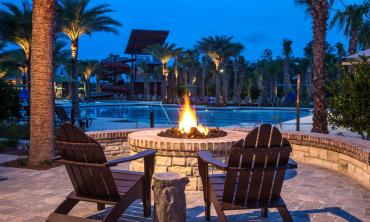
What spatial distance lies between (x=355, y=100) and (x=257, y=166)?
624 centimetres

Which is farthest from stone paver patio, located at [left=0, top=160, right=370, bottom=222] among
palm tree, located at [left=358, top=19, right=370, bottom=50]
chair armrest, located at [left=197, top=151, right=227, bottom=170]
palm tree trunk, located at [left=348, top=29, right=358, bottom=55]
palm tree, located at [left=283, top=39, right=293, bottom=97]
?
palm tree, located at [left=283, top=39, right=293, bottom=97]

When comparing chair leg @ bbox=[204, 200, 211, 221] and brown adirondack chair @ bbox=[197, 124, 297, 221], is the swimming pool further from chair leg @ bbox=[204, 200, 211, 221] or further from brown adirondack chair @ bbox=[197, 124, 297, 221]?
brown adirondack chair @ bbox=[197, 124, 297, 221]

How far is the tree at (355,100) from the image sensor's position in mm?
9125

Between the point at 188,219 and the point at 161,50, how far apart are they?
1739 inches

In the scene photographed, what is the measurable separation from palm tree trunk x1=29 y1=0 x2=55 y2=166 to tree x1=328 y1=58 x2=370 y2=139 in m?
6.55

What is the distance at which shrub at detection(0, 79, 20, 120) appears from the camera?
14.0m


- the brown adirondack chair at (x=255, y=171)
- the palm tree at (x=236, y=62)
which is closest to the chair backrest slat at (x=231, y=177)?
the brown adirondack chair at (x=255, y=171)

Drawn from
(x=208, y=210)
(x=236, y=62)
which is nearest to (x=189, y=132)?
(x=208, y=210)

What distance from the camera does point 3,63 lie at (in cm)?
3594

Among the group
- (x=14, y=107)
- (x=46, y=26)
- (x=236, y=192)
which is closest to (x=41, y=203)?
(x=236, y=192)

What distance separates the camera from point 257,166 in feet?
12.8

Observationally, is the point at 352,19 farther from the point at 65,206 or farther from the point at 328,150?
the point at 65,206

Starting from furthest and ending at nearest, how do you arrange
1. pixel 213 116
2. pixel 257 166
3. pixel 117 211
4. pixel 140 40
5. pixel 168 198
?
pixel 140 40 → pixel 213 116 → pixel 117 211 → pixel 257 166 → pixel 168 198

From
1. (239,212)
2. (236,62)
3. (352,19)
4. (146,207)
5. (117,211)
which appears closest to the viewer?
(117,211)
